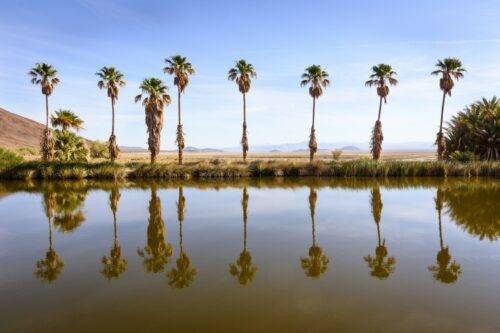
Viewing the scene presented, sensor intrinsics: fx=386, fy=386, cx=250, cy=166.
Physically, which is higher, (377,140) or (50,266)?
(377,140)

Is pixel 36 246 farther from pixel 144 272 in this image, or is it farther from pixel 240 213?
pixel 240 213

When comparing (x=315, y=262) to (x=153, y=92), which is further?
(x=153, y=92)

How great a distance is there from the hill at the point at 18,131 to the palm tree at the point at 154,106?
110519mm

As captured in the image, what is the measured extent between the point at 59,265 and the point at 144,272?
2.48 m

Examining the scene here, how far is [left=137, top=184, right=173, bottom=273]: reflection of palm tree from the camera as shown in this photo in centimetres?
1004

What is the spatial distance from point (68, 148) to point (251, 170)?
790 inches

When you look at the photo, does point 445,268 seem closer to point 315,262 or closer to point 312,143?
point 315,262

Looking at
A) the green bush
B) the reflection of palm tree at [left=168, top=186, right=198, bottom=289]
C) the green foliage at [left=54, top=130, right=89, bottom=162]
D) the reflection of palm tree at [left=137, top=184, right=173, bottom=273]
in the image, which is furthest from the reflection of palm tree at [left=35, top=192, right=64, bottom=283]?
the green bush

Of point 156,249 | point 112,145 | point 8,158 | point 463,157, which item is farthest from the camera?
point 112,145

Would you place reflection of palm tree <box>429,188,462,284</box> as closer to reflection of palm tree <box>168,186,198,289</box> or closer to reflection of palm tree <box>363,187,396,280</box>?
reflection of palm tree <box>363,187,396,280</box>

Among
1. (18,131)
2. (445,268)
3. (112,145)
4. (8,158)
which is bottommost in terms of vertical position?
(445,268)

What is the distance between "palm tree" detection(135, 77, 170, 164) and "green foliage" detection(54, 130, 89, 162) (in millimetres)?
7431

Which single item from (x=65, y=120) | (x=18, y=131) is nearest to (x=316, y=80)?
(x=65, y=120)

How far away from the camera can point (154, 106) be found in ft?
142
